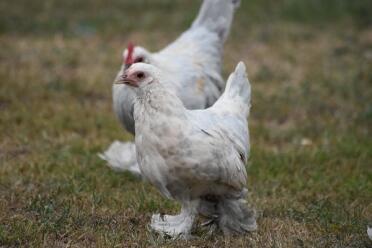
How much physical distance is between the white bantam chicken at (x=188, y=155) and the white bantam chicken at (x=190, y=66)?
3.12 feet

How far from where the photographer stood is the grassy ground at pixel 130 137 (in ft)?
14.3

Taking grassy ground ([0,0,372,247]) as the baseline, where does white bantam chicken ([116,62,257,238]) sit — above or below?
above

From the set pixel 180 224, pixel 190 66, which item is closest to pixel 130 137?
pixel 190 66

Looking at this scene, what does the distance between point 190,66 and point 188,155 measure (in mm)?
1953

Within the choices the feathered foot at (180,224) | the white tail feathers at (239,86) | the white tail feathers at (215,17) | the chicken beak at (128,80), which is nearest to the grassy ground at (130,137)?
the feathered foot at (180,224)

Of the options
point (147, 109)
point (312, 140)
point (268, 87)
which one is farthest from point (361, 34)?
point (147, 109)

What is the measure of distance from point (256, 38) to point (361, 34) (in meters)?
1.55

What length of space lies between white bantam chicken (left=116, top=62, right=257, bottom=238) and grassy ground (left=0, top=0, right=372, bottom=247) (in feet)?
0.47

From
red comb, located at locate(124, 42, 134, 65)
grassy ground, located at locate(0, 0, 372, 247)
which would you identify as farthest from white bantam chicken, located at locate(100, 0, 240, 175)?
grassy ground, located at locate(0, 0, 372, 247)

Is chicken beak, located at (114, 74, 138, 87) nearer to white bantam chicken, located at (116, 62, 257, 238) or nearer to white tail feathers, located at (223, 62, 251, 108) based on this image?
white bantam chicken, located at (116, 62, 257, 238)

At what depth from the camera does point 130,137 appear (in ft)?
21.2

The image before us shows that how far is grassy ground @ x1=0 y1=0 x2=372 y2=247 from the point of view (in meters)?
4.37

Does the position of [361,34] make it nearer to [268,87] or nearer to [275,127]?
[268,87]

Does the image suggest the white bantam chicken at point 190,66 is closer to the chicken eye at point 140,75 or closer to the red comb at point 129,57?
the red comb at point 129,57
